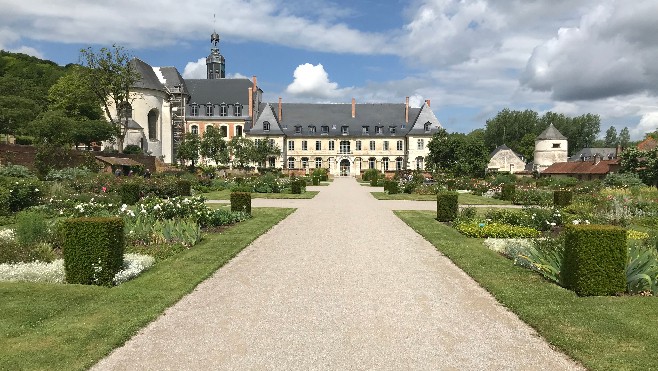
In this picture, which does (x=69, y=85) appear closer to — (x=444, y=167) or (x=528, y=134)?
A: (x=444, y=167)

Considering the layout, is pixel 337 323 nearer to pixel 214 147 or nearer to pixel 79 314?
pixel 79 314

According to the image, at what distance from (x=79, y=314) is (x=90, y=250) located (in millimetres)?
1580

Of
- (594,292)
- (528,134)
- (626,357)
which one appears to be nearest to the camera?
(626,357)

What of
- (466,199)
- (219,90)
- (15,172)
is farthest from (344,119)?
(15,172)

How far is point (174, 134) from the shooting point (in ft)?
230

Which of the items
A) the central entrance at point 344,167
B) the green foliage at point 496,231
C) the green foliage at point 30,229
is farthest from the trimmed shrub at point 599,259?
the central entrance at point 344,167

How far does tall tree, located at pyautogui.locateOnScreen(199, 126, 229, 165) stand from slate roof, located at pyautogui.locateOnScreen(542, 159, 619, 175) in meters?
36.6

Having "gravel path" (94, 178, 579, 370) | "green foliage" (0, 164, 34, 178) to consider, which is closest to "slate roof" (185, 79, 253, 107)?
"green foliage" (0, 164, 34, 178)

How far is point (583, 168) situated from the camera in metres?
51.4

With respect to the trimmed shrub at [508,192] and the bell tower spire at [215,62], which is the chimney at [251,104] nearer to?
the bell tower spire at [215,62]

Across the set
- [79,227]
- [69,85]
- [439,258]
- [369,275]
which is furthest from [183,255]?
[69,85]

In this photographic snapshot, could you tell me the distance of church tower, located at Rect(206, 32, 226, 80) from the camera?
8650 cm

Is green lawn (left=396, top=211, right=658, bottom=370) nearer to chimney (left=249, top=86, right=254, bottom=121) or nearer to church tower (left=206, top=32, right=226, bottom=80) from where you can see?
chimney (left=249, top=86, right=254, bottom=121)

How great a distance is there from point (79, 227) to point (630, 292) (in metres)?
7.79
